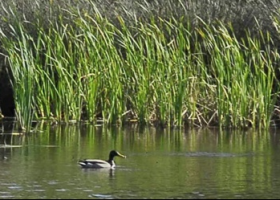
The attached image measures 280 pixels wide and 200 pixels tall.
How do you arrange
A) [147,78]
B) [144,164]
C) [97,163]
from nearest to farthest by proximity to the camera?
[97,163] < [144,164] < [147,78]

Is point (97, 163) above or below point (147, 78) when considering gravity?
below

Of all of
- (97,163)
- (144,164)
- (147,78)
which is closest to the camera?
(97,163)

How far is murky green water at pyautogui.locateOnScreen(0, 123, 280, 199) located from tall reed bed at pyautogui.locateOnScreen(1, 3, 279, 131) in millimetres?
512

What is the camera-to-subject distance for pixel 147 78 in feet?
64.0

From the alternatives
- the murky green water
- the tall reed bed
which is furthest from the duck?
the tall reed bed

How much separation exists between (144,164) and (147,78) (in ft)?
15.9

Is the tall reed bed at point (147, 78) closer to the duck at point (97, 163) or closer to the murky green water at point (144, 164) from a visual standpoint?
the murky green water at point (144, 164)

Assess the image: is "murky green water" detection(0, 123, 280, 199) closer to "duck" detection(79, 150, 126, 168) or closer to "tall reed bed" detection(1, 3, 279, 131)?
"duck" detection(79, 150, 126, 168)

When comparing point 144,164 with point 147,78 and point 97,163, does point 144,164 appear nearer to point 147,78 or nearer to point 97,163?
point 97,163

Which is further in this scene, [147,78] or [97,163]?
[147,78]

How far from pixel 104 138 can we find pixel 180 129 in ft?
5.56

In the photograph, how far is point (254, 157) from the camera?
15625 millimetres

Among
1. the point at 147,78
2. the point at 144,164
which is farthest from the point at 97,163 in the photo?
the point at 147,78

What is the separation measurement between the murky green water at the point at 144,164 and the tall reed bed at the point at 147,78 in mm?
512
